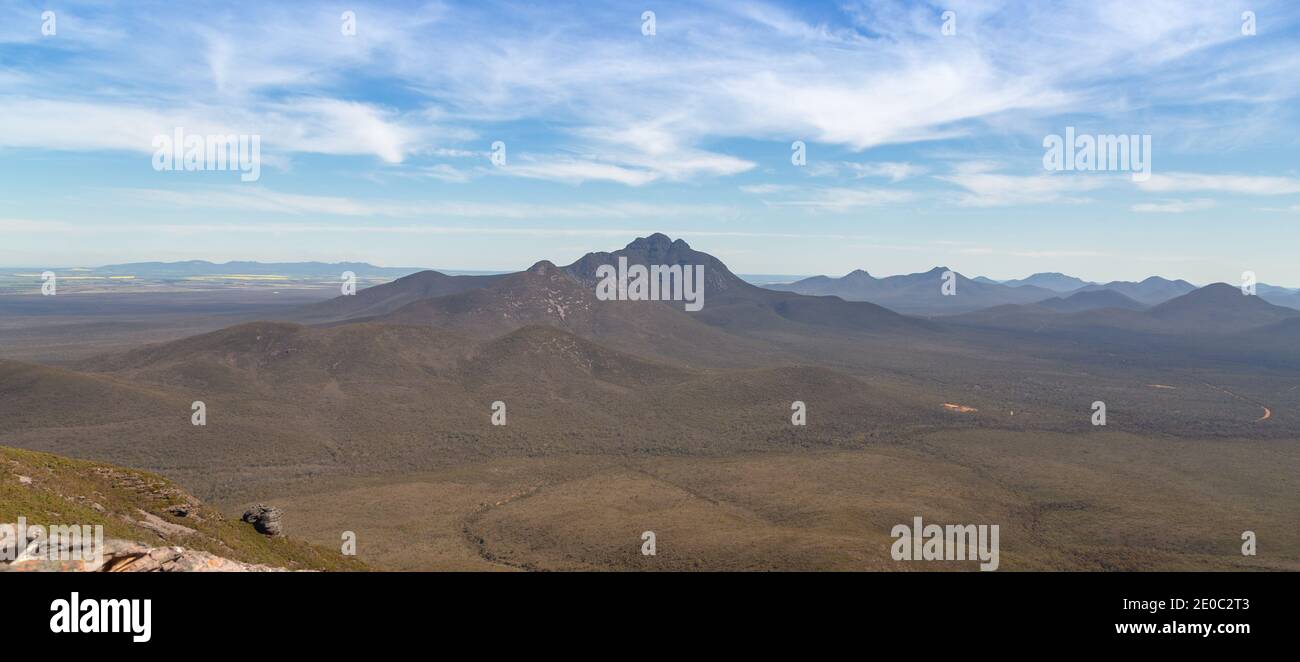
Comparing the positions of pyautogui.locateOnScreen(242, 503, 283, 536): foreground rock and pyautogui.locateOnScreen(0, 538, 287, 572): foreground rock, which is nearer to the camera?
pyautogui.locateOnScreen(0, 538, 287, 572): foreground rock

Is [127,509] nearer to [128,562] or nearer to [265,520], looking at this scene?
[265,520]

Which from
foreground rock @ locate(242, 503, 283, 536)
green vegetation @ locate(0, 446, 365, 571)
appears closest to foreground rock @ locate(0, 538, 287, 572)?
green vegetation @ locate(0, 446, 365, 571)

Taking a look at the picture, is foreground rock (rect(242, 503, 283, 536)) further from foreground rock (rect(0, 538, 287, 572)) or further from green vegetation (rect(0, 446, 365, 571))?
foreground rock (rect(0, 538, 287, 572))

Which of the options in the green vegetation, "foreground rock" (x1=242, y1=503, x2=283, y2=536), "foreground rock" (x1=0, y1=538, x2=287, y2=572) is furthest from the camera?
"foreground rock" (x1=242, y1=503, x2=283, y2=536)

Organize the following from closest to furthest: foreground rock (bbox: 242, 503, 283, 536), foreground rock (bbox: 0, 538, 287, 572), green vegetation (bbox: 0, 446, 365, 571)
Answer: foreground rock (bbox: 0, 538, 287, 572) < green vegetation (bbox: 0, 446, 365, 571) < foreground rock (bbox: 242, 503, 283, 536)

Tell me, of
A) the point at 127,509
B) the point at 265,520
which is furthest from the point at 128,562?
the point at 265,520

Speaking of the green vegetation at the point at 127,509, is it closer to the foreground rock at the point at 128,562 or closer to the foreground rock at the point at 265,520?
the foreground rock at the point at 265,520

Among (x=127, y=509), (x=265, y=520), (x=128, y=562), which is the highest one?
(x=128, y=562)

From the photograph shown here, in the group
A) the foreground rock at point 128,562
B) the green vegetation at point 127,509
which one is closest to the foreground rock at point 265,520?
the green vegetation at point 127,509
